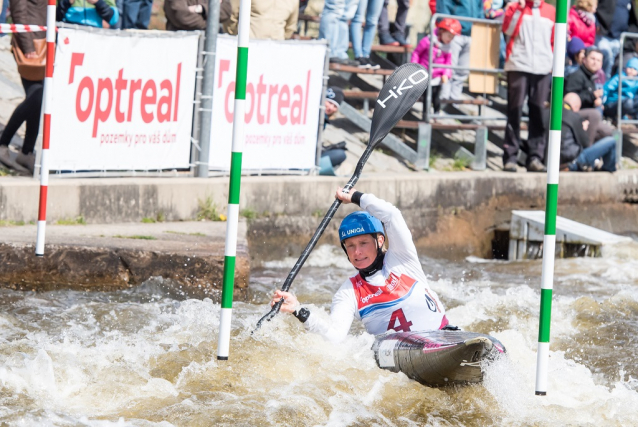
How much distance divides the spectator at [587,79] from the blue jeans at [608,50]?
55.0 inches

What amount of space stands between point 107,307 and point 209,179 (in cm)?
263

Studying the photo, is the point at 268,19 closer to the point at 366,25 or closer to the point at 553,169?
the point at 366,25

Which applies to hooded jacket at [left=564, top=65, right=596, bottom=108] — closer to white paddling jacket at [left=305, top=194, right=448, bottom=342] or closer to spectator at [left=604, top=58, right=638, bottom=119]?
spectator at [left=604, top=58, right=638, bottom=119]

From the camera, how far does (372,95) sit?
12.2 meters

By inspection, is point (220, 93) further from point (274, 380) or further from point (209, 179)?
point (274, 380)

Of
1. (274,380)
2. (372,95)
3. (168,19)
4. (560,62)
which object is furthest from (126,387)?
(372,95)

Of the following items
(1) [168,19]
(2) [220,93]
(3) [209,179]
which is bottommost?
(3) [209,179]

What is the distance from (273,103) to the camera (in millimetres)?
9719

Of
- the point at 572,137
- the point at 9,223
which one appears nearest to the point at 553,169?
the point at 9,223

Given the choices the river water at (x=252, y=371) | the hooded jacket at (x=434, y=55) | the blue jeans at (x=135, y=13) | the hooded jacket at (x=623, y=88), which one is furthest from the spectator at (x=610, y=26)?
the river water at (x=252, y=371)

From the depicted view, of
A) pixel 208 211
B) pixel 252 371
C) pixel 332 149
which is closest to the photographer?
pixel 252 371

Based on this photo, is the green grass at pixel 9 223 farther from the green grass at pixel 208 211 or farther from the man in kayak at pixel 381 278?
the man in kayak at pixel 381 278

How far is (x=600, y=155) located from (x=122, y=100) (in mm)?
6190

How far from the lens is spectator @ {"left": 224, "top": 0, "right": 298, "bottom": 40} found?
10.2 m
